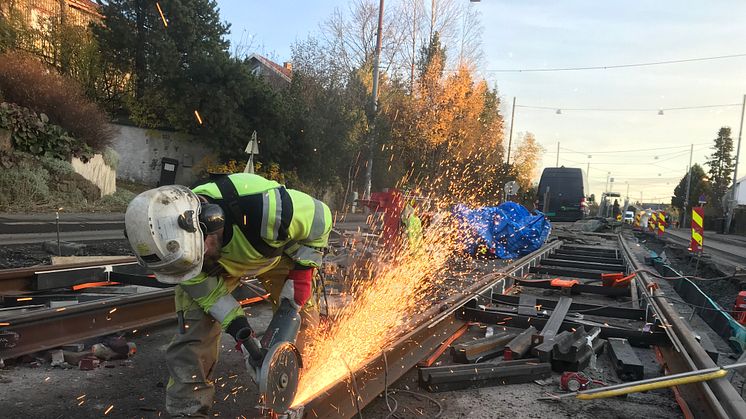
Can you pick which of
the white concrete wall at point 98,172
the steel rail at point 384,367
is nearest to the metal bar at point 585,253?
the steel rail at point 384,367

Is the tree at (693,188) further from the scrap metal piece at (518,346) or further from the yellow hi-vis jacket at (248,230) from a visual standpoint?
the yellow hi-vis jacket at (248,230)

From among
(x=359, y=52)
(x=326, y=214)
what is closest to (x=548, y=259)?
(x=326, y=214)

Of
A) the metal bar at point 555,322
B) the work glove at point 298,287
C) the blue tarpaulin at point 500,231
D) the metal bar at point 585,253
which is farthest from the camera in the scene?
the metal bar at point 585,253

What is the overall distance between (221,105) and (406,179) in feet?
45.4

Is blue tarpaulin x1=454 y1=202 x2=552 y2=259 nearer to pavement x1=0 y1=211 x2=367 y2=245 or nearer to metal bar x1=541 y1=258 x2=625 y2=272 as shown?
metal bar x1=541 y1=258 x2=625 y2=272

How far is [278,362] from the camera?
7.36 ft

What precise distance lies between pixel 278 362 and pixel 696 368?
9.12ft

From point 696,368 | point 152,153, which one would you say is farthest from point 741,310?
point 152,153

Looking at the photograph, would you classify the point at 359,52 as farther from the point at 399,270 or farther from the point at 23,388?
the point at 23,388

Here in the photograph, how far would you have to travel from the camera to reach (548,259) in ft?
32.9

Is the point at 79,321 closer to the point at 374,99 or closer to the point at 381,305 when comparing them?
the point at 381,305

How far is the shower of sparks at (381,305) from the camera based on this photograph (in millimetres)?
3129

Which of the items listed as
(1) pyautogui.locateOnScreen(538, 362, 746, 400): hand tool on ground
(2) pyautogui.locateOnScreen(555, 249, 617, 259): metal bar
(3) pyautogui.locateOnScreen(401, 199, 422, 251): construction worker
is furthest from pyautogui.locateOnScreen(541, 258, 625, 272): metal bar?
(1) pyautogui.locateOnScreen(538, 362, 746, 400): hand tool on ground

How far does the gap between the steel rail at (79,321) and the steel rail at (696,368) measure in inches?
154
